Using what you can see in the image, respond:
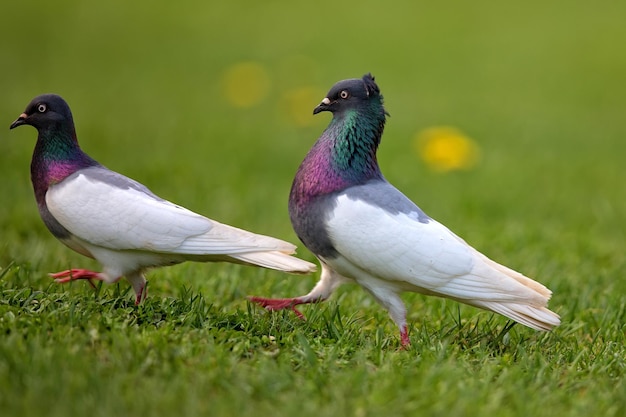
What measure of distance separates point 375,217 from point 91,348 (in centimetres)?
144

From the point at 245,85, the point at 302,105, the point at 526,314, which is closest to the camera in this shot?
the point at 526,314

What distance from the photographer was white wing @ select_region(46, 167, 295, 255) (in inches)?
173

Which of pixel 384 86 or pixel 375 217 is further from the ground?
pixel 384 86

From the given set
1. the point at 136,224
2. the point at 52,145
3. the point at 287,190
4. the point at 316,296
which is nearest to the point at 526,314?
the point at 316,296

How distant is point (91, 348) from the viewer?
3971 mm

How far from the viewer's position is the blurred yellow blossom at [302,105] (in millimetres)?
11188

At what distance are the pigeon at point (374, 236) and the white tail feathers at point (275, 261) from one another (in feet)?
0.57

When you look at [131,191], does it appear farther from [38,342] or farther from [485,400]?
[485,400]

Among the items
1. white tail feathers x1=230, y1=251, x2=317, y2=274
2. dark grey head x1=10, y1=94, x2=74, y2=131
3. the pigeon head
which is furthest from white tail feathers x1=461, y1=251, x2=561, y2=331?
dark grey head x1=10, y1=94, x2=74, y2=131

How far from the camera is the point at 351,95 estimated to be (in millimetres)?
4773

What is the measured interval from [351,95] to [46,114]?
155 centimetres

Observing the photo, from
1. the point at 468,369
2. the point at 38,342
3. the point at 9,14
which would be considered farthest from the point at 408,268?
the point at 9,14

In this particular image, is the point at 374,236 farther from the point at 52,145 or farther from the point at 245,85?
the point at 245,85

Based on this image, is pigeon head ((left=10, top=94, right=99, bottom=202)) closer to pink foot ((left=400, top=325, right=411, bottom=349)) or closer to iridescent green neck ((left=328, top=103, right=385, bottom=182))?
iridescent green neck ((left=328, top=103, right=385, bottom=182))
